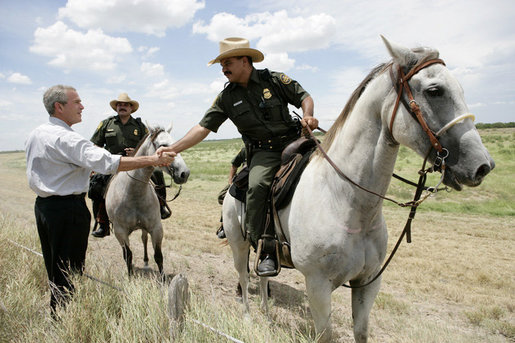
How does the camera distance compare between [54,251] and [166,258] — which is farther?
[166,258]

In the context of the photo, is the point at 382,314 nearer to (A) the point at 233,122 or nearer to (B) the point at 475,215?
(A) the point at 233,122

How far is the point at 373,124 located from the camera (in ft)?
8.51

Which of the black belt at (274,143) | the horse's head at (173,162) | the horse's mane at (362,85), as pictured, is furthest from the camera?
the horse's head at (173,162)

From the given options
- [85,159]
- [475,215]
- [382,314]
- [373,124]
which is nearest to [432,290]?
[382,314]

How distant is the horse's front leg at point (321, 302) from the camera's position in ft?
9.39

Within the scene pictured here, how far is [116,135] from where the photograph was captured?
723 cm

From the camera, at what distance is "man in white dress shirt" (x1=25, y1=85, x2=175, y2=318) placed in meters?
3.26

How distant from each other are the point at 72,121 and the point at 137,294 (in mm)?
1890

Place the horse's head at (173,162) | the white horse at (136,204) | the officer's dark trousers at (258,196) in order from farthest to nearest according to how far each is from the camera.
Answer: the white horse at (136,204), the horse's head at (173,162), the officer's dark trousers at (258,196)

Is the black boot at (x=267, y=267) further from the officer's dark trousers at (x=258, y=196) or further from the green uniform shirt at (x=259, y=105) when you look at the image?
the green uniform shirt at (x=259, y=105)

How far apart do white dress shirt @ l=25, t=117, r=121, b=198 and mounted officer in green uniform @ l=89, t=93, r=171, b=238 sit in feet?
11.2

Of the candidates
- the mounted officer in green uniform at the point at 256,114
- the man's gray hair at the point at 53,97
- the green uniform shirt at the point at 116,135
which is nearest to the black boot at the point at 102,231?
the green uniform shirt at the point at 116,135

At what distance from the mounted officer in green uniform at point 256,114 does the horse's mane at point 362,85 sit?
58 cm

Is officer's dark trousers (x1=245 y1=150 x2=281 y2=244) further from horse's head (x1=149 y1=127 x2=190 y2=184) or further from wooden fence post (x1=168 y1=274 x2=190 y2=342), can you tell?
horse's head (x1=149 y1=127 x2=190 y2=184)
